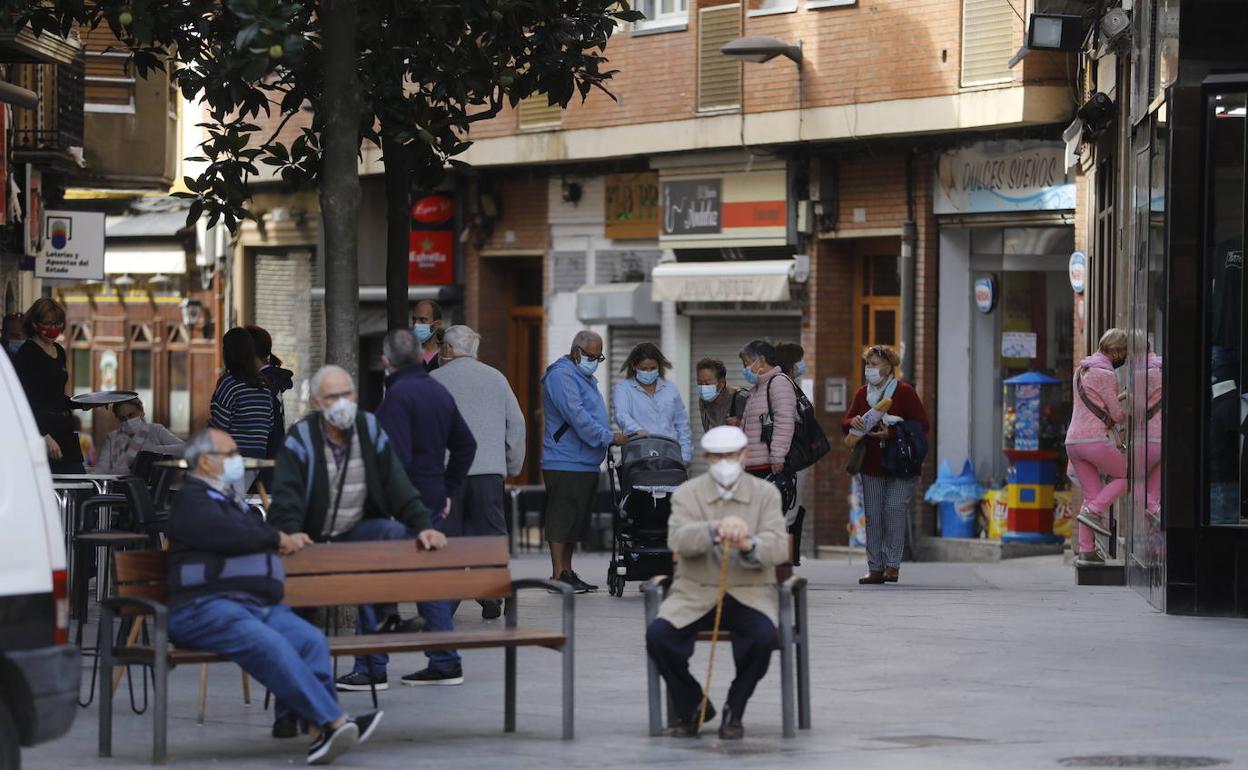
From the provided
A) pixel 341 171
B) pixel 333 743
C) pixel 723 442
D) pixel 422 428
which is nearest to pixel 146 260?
pixel 341 171

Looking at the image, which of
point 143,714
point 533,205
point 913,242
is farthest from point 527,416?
point 143,714

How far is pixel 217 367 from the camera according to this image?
41.4 m

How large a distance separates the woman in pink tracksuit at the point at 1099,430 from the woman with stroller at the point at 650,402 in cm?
304

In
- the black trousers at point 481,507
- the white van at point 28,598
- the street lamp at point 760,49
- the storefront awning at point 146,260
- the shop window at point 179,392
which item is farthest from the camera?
the shop window at point 179,392

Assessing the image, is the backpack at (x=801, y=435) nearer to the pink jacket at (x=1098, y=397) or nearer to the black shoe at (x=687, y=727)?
the pink jacket at (x=1098, y=397)

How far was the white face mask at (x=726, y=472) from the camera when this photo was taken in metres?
10.8

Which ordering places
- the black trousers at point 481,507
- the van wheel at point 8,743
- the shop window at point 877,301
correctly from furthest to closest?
the shop window at point 877,301 < the black trousers at point 481,507 < the van wheel at point 8,743

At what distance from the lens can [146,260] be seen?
43094 mm

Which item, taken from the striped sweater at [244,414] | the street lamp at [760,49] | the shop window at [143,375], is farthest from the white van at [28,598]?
the shop window at [143,375]

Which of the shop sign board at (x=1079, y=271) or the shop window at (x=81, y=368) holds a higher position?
the shop sign board at (x=1079, y=271)

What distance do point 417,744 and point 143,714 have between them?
5.85 feet

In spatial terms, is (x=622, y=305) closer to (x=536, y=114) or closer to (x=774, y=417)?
(x=536, y=114)

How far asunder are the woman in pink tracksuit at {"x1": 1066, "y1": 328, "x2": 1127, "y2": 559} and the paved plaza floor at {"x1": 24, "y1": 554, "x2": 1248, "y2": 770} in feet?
8.16

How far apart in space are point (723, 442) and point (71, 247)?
66.6 ft
